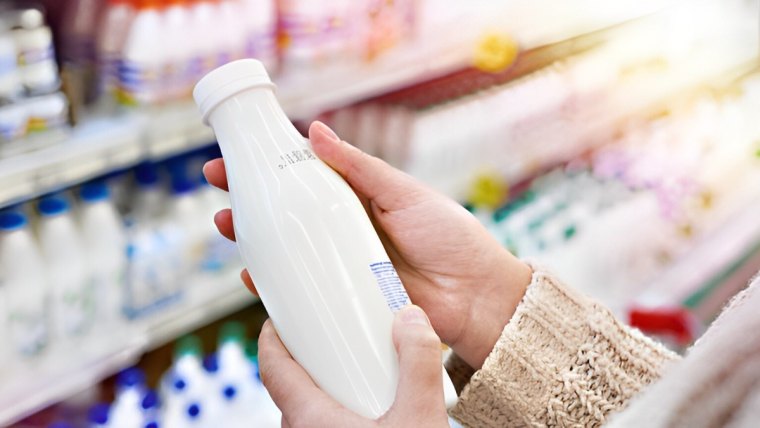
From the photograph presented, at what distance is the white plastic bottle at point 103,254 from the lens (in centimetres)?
140

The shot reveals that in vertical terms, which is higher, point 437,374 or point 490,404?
point 437,374

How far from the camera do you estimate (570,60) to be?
2.40 meters

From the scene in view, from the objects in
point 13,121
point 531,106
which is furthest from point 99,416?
A: point 531,106

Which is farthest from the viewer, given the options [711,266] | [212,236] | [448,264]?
[711,266]

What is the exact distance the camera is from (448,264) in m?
1.10

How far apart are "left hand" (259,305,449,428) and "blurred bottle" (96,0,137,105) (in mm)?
758

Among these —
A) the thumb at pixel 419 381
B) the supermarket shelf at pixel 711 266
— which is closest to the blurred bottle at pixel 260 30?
the thumb at pixel 419 381

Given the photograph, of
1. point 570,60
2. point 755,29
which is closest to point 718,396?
point 570,60

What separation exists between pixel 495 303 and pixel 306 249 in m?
0.39

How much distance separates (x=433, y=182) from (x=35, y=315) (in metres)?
1.04

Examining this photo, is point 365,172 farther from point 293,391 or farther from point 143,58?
point 143,58

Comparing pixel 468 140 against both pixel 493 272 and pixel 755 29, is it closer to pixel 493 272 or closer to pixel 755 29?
pixel 493 272

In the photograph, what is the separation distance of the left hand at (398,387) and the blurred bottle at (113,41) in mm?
758

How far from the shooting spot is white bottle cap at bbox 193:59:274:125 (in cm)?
90
